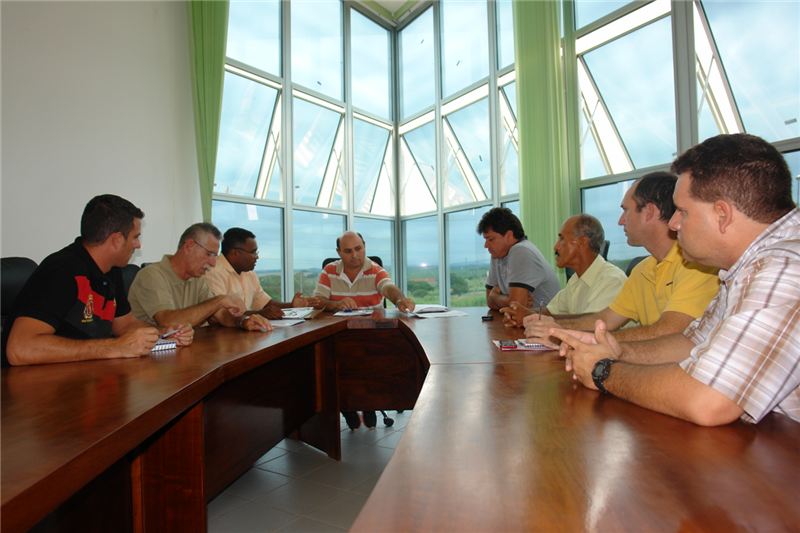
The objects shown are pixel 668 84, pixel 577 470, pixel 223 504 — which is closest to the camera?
pixel 577 470

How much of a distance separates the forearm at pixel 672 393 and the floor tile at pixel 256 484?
1999 millimetres

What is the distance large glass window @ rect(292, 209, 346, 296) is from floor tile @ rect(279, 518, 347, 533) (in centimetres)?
432

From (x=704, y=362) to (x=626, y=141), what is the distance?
4352 mm

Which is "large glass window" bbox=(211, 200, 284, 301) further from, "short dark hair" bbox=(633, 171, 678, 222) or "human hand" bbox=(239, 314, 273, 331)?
"short dark hair" bbox=(633, 171, 678, 222)

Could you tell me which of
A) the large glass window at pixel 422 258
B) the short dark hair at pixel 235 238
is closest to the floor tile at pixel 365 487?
the short dark hair at pixel 235 238

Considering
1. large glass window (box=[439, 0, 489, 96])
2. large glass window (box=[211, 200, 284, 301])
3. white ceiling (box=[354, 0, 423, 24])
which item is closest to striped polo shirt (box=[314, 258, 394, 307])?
large glass window (box=[211, 200, 284, 301])

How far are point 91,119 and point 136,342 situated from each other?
340 cm

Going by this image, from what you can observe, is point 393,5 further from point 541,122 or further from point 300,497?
point 300,497

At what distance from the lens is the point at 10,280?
2143 mm

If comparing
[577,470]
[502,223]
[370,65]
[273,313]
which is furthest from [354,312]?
[370,65]

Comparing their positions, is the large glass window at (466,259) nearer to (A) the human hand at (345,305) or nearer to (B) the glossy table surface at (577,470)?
(A) the human hand at (345,305)

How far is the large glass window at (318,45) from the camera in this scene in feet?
19.9

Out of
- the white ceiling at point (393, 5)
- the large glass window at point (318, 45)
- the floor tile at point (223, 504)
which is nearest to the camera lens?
the floor tile at point (223, 504)

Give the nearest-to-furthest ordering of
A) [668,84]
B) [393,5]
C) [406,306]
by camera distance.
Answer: [406,306], [668,84], [393,5]
